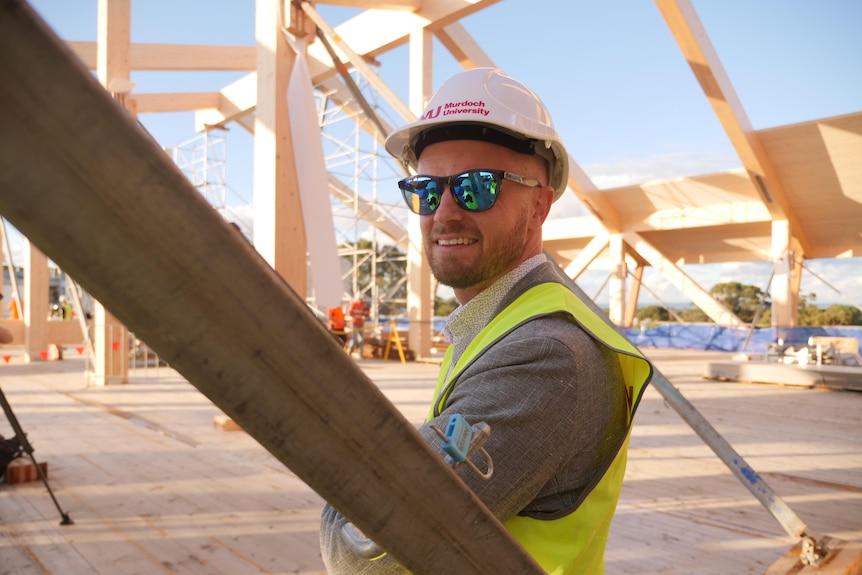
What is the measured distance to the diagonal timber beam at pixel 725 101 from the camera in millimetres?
8602

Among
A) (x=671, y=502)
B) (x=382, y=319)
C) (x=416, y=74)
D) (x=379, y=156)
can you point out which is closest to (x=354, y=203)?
(x=379, y=156)

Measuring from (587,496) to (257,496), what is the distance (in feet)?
11.1

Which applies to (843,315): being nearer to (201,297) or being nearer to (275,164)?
(275,164)

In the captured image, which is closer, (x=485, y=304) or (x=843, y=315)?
(x=485, y=304)

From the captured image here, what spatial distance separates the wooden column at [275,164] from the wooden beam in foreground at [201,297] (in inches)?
210

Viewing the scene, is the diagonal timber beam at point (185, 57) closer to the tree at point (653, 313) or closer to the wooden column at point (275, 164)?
the wooden column at point (275, 164)

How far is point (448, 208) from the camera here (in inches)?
50.6

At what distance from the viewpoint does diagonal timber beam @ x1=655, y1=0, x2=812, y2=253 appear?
860cm

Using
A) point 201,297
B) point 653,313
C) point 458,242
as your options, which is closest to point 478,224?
point 458,242

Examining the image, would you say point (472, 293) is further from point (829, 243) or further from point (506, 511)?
point (829, 243)

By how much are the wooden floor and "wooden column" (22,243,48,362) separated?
653 centimetres

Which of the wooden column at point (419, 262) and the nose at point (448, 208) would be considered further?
the wooden column at point (419, 262)

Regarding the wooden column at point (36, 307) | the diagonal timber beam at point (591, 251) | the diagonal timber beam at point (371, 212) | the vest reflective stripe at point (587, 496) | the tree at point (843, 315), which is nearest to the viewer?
the vest reflective stripe at point (587, 496)

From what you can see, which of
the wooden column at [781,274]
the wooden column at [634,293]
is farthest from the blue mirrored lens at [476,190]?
the wooden column at [634,293]
